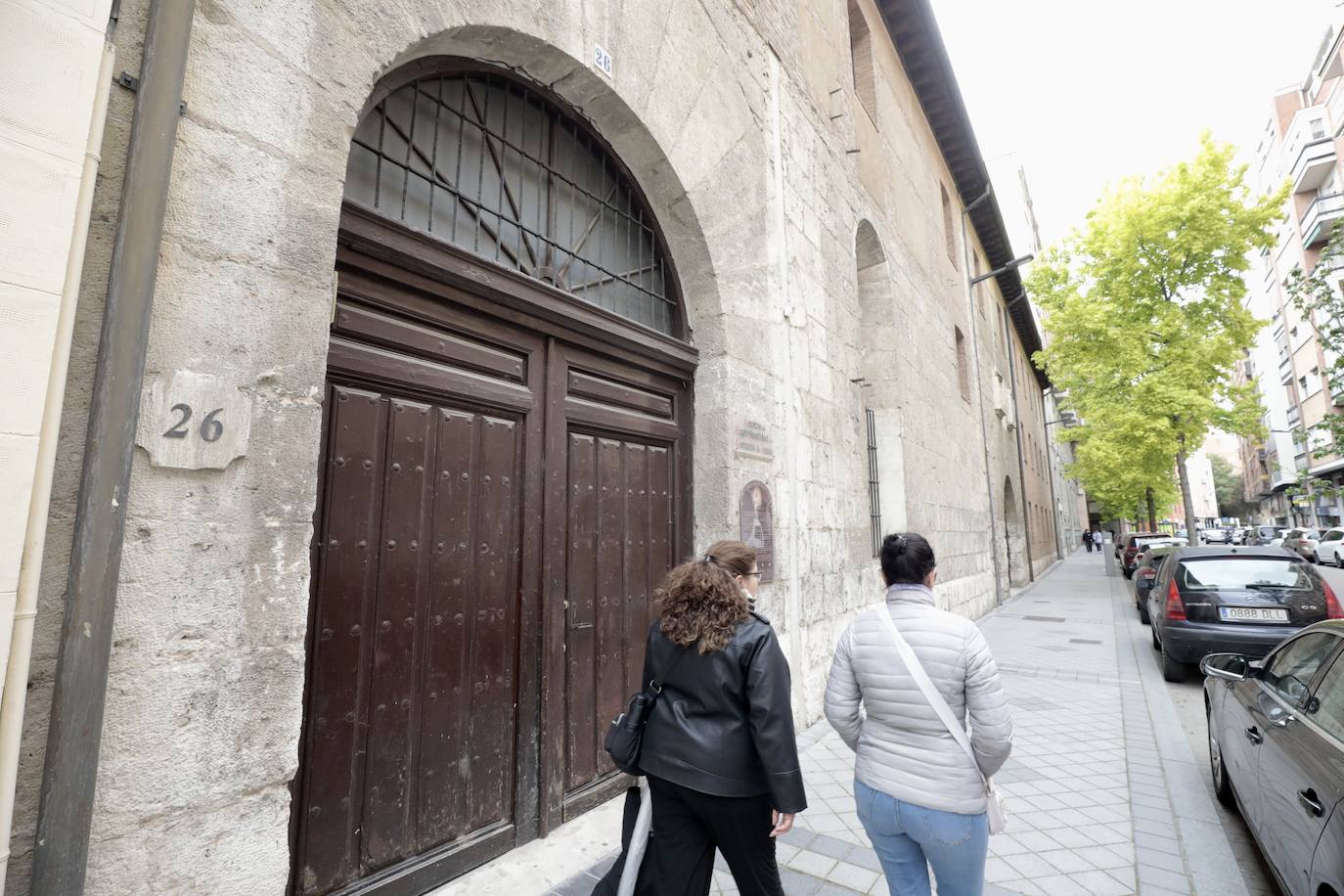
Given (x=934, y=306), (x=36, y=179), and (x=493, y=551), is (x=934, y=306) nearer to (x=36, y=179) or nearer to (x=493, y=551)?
(x=493, y=551)

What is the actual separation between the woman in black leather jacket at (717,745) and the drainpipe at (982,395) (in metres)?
13.3

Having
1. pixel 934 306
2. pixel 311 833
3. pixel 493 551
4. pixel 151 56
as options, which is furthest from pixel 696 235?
pixel 934 306

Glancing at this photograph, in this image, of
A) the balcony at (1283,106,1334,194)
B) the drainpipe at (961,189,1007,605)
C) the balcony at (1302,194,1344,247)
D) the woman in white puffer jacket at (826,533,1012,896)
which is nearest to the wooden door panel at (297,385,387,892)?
the woman in white puffer jacket at (826,533,1012,896)

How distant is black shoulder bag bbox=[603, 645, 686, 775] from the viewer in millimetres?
2104

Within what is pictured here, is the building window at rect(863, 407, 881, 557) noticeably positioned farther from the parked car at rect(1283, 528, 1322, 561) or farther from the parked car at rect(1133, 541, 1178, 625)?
the parked car at rect(1283, 528, 1322, 561)

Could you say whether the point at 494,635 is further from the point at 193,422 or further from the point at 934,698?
the point at 934,698

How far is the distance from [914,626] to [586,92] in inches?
136

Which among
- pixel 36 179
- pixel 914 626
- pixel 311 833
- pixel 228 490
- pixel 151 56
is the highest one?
pixel 151 56

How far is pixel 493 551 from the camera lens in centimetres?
310

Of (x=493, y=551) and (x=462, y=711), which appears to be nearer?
(x=462, y=711)

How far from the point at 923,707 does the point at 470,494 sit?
2.11 meters

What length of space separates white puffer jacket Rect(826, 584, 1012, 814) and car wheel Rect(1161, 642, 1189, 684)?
6725 millimetres

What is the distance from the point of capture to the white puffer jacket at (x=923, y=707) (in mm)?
1969

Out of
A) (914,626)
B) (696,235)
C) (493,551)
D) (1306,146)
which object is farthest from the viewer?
(1306,146)
